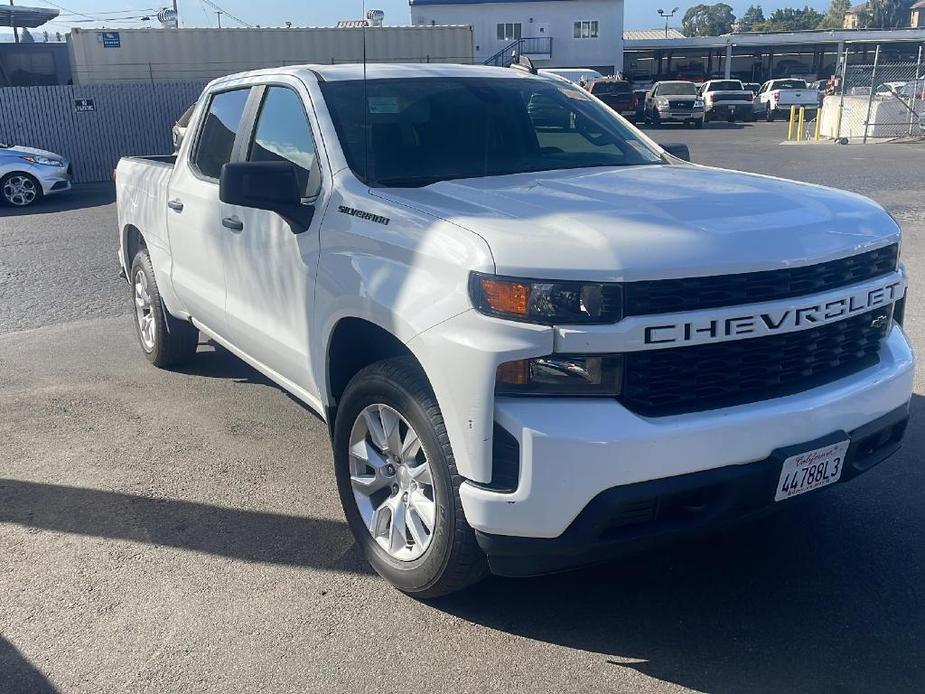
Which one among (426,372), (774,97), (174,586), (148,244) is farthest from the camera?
(774,97)

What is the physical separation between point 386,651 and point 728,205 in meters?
1.94

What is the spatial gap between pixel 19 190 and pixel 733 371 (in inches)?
603

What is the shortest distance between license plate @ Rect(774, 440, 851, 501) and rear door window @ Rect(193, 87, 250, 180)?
322 cm

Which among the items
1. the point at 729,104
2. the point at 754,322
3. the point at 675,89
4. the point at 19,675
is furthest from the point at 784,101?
the point at 19,675

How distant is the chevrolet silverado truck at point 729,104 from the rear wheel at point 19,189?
94.6ft

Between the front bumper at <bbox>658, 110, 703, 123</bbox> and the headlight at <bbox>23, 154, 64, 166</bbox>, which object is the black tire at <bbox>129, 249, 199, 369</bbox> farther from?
the front bumper at <bbox>658, 110, 703, 123</bbox>

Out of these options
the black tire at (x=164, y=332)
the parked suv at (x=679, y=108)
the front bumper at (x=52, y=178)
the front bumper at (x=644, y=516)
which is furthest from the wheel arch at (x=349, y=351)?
the parked suv at (x=679, y=108)

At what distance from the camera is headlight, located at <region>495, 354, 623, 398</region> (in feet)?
9.07

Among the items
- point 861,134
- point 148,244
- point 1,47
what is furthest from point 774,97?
point 148,244

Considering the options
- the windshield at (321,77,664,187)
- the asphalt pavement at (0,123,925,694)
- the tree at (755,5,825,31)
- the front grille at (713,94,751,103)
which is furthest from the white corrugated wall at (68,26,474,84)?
the tree at (755,5,825,31)

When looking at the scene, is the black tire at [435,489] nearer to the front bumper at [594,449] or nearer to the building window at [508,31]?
the front bumper at [594,449]

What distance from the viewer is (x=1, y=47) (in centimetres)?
3161

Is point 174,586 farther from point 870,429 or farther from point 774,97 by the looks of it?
point 774,97

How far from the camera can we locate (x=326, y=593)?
350 centimetres
